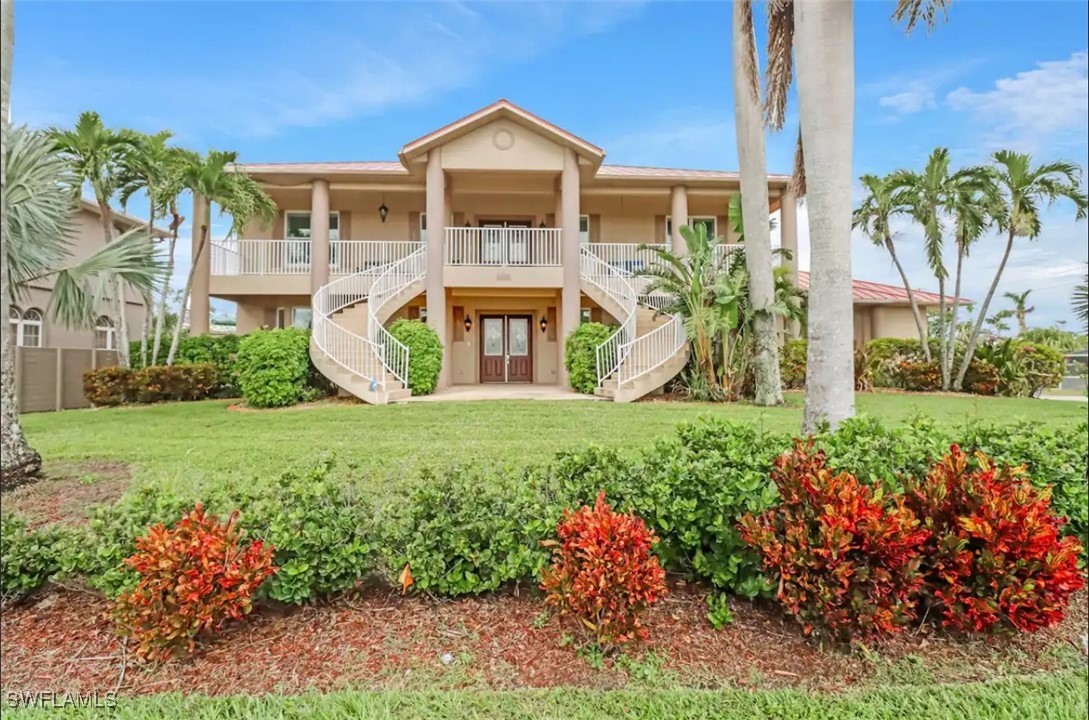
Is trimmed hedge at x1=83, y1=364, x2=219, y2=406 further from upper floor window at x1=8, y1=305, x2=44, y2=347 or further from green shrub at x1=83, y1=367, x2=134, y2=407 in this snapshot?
upper floor window at x1=8, y1=305, x2=44, y2=347

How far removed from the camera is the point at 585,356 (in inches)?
542

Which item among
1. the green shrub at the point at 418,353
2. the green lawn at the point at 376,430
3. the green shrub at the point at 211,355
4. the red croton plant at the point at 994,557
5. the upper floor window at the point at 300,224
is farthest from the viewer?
the upper floor window at the point at 300,224

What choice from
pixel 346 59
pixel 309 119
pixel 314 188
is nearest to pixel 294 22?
pixel 346 59

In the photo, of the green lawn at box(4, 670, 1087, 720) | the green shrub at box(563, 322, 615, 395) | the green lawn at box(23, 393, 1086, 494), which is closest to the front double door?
the green shrub at box(563, 322, 615, 395)

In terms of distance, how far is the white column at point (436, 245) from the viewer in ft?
49.2

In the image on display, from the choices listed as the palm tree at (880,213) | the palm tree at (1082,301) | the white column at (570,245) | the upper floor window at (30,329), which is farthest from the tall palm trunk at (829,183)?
the upper floor window at (30,329)

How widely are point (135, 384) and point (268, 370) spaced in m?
3.81

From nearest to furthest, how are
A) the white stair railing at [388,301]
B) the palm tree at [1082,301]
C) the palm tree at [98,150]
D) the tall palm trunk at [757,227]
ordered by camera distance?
1. the palm tree at [1082,301]
2. the tall palm trunk at [757,227]
3. the palm tree at [98,150]
4. the white stair railing at [388,301]

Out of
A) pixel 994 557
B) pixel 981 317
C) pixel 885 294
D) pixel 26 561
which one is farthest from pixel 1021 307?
pixel 26 561

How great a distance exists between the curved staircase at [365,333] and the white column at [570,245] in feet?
13.2

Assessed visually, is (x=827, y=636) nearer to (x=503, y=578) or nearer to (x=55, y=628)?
(x=503, y=578)

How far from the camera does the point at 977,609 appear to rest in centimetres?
261

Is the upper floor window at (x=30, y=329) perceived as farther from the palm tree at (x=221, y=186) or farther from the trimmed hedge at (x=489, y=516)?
the trimmed hedge at (x=489, y=516)

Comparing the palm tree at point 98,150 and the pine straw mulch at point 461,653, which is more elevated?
the palm tree at point 98,150
